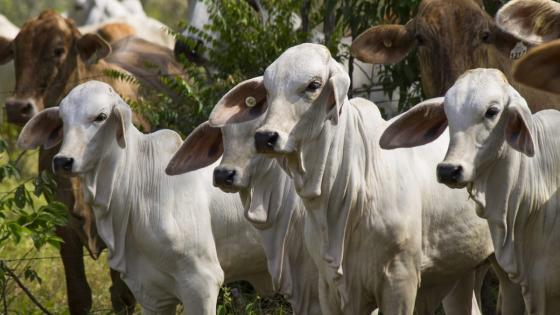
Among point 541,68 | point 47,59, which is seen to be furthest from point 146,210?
point 541,68

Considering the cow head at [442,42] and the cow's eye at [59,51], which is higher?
the cow's eye at [59,51]

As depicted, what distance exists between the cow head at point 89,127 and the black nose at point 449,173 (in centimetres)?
202

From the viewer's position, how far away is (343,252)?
6793 mm

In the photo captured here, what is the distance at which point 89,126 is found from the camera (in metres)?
7.57

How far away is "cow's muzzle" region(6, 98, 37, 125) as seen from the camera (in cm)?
966

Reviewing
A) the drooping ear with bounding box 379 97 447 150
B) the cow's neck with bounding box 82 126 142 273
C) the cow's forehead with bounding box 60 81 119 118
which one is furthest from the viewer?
the cow's neck with bounding box 82 126 142 273

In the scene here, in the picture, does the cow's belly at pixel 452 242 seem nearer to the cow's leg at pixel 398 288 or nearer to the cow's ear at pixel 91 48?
the cow's leg at pixel 398 288

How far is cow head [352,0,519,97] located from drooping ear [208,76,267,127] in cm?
166

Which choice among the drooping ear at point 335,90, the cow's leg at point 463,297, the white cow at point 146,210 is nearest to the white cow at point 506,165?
the drooping ear at point 335,90

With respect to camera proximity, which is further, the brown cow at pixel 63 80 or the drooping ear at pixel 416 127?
the brown cow at pixel 63 80

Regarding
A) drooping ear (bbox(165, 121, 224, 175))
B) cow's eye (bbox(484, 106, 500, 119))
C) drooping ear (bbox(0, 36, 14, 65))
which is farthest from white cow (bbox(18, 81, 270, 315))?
drooping ear (bbox(0, 36, 14, 65))

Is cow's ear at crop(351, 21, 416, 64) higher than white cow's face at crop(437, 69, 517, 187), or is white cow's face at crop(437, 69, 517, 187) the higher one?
cow's ear at crop(351, 21, 416, 64)

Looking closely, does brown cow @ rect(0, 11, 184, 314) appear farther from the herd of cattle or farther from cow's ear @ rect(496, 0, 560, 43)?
cow's ear @ rect(496, 0, 560, 43)

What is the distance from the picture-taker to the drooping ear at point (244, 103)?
23.1 ft
